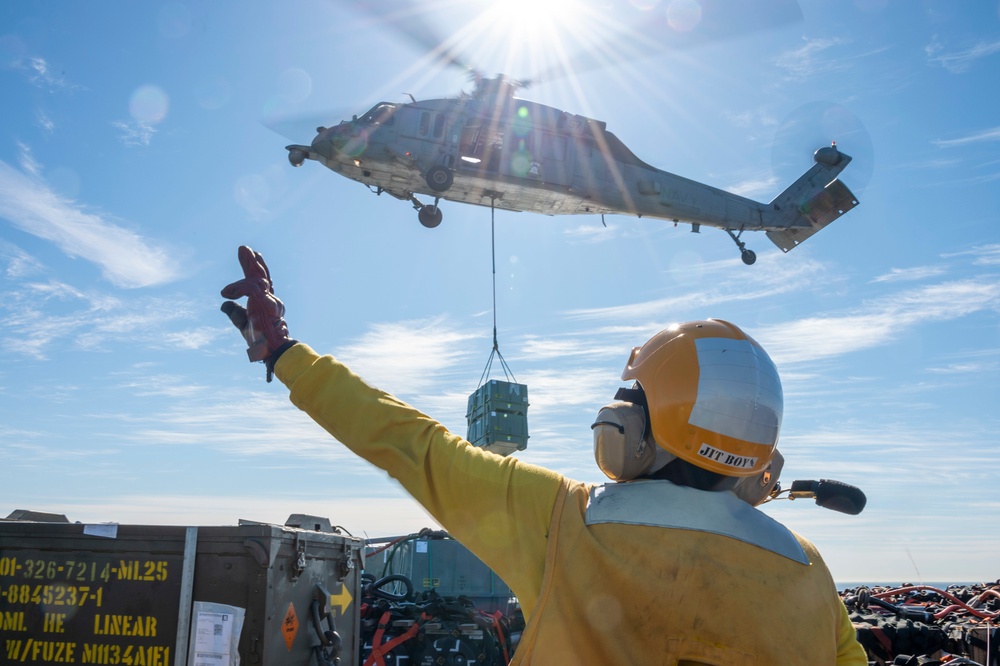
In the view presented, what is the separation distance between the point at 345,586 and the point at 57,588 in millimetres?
1369

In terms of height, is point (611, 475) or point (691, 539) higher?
point (611, 475)

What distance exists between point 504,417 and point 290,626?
836 cm

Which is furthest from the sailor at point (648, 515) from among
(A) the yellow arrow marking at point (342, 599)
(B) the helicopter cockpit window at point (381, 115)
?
(B) the helicopter cockpit window at point (381, 115)

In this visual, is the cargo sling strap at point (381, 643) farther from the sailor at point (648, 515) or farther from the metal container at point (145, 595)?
the sailor at point (648, 515)

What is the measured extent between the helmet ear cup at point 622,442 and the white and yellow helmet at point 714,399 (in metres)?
0.04

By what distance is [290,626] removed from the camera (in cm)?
342

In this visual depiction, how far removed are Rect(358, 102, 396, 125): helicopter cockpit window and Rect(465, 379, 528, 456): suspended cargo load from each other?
251 inches

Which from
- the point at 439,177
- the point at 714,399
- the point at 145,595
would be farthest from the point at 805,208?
the point at 714,399

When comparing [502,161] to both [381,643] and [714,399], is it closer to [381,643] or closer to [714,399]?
[381,643]

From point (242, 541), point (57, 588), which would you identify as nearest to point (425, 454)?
point (242, 541)

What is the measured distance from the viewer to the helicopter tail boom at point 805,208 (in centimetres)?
2067

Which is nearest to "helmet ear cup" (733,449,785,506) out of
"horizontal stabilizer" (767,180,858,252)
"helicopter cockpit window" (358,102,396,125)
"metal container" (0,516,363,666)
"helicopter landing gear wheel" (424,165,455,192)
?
"metal container" (0,516,363,666)

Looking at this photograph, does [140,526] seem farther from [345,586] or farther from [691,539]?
[691,539]

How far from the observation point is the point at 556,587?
5.07 feet
